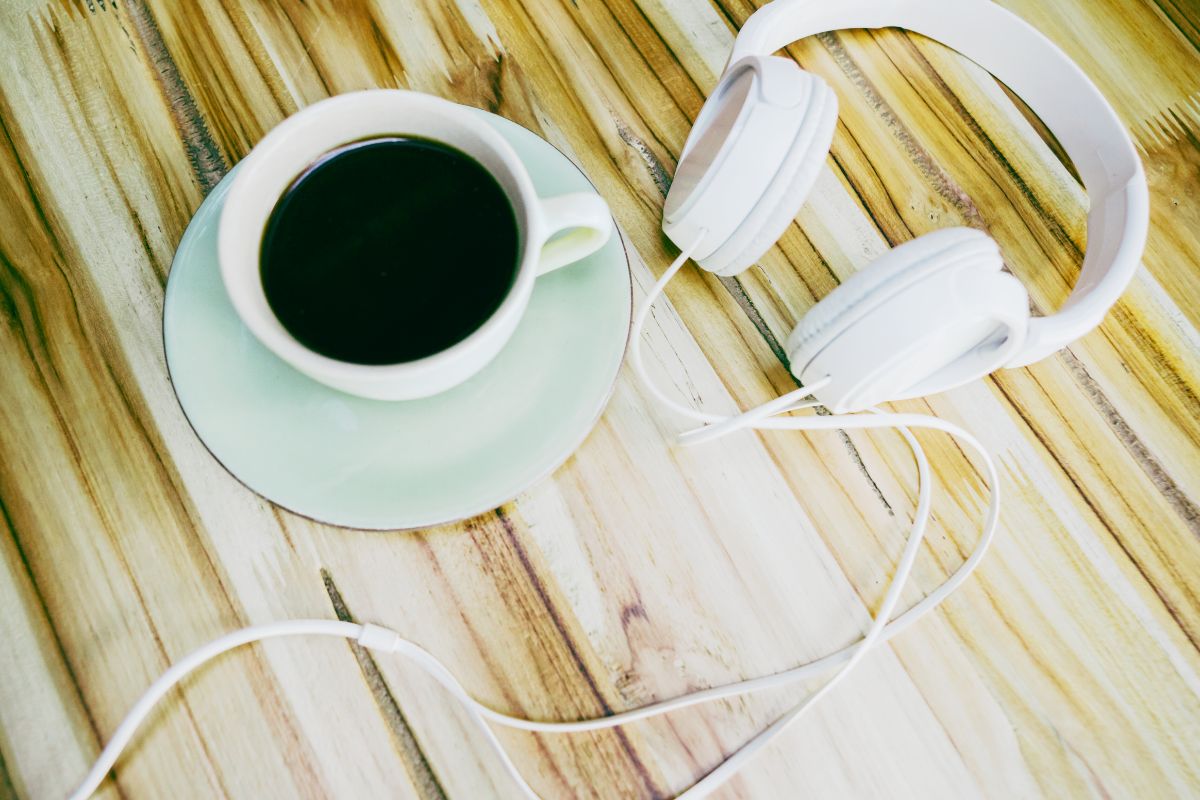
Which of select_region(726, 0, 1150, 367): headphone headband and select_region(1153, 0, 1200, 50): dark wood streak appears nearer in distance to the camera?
select_region(726, 0, 1150, 367): headphone headband

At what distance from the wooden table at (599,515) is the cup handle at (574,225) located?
0.14 meters

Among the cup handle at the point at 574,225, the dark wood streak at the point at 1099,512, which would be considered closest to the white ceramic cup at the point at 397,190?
the cup handle at the point at 574,225

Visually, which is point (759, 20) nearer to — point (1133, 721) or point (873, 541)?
point (873, 541)

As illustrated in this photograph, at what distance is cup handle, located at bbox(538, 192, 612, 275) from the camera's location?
347 millimetres

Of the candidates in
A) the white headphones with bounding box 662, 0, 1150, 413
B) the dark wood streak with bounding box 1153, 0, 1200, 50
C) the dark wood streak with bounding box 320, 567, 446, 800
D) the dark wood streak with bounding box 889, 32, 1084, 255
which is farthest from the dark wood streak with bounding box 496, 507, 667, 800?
the dark wood streak with bounding box 1153, 0, 1200, 50

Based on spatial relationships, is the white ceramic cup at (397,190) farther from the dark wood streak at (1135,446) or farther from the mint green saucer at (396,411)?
the dark wood streak at (1135,446)

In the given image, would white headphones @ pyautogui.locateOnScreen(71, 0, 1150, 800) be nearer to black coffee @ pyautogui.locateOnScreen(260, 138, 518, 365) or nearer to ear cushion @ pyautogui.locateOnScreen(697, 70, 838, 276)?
ear cushion @ pyautogui.locateOnScreen(697, 70, 838, 276)

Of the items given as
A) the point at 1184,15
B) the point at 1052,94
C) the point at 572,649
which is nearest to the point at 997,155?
the point at 1052,94

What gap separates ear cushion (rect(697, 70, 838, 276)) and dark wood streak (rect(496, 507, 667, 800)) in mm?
244

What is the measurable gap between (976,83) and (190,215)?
2.03ft

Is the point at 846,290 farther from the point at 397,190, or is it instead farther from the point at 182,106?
the point at 182,106

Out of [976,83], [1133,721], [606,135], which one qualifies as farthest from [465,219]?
[1133,721]

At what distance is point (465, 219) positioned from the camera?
15.8 inches

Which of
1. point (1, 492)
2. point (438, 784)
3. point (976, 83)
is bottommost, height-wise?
point (438, 784)
